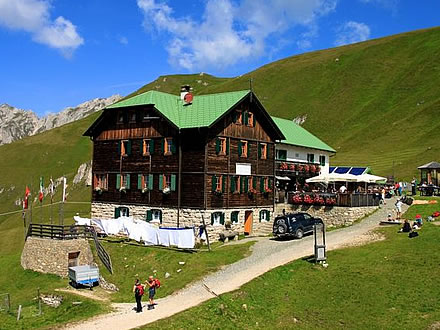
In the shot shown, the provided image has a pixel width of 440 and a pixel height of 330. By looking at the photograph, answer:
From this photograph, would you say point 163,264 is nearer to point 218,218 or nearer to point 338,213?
point 218,218

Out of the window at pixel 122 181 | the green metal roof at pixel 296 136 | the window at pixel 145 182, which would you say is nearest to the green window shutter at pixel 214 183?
the window at pixel 145 182

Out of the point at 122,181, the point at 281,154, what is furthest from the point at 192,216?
Answer: the point at 281,154

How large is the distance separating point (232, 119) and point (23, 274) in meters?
21.9

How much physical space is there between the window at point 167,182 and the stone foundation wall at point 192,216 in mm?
1817

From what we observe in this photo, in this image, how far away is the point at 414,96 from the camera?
387 ft

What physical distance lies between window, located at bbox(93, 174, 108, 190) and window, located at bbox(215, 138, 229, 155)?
1319 cm

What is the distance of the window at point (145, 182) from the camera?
44.6m

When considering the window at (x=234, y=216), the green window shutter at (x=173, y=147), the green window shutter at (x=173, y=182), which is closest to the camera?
the green window shutter at (x=173, y=182)

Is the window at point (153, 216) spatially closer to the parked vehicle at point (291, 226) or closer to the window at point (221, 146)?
the window at point (221, 146)

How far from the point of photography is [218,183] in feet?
140

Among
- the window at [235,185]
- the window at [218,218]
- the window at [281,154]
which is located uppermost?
the window at [281,154]

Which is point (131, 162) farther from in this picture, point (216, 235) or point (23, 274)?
point (23, 274)

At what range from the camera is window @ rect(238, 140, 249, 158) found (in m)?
45.0

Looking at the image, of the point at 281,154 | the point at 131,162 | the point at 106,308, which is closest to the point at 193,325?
the point at 106,308
